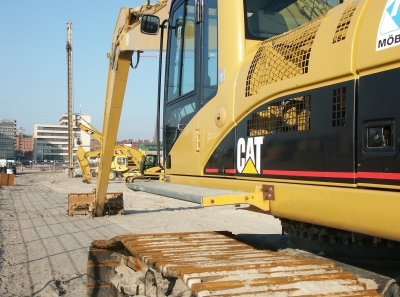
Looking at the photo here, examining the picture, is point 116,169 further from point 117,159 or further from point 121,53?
point 121,53

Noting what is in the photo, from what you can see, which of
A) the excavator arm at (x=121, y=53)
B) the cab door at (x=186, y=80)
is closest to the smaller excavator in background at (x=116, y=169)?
the cab door at (x=186, y=80)

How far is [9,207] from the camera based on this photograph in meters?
17.9

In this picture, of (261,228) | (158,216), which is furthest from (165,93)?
(158,216)

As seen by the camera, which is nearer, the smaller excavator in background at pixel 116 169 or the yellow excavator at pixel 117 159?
the smaller excavator in background at pixel 116 169

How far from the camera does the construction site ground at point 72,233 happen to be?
6484 mm

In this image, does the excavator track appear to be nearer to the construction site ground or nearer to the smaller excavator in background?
the construction site ground

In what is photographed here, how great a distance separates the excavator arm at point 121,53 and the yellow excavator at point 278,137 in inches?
97.7

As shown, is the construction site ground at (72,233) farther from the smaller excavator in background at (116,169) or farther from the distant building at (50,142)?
the distant building at (50,142)

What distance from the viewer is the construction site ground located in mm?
6484

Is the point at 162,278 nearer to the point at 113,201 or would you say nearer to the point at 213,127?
the point at 213,127

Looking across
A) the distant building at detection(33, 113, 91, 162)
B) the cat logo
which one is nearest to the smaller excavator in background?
the cat logo

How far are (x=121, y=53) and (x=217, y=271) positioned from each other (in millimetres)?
6126

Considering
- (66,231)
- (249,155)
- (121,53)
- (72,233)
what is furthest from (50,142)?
(249,155)

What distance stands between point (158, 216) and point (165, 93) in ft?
34.7
